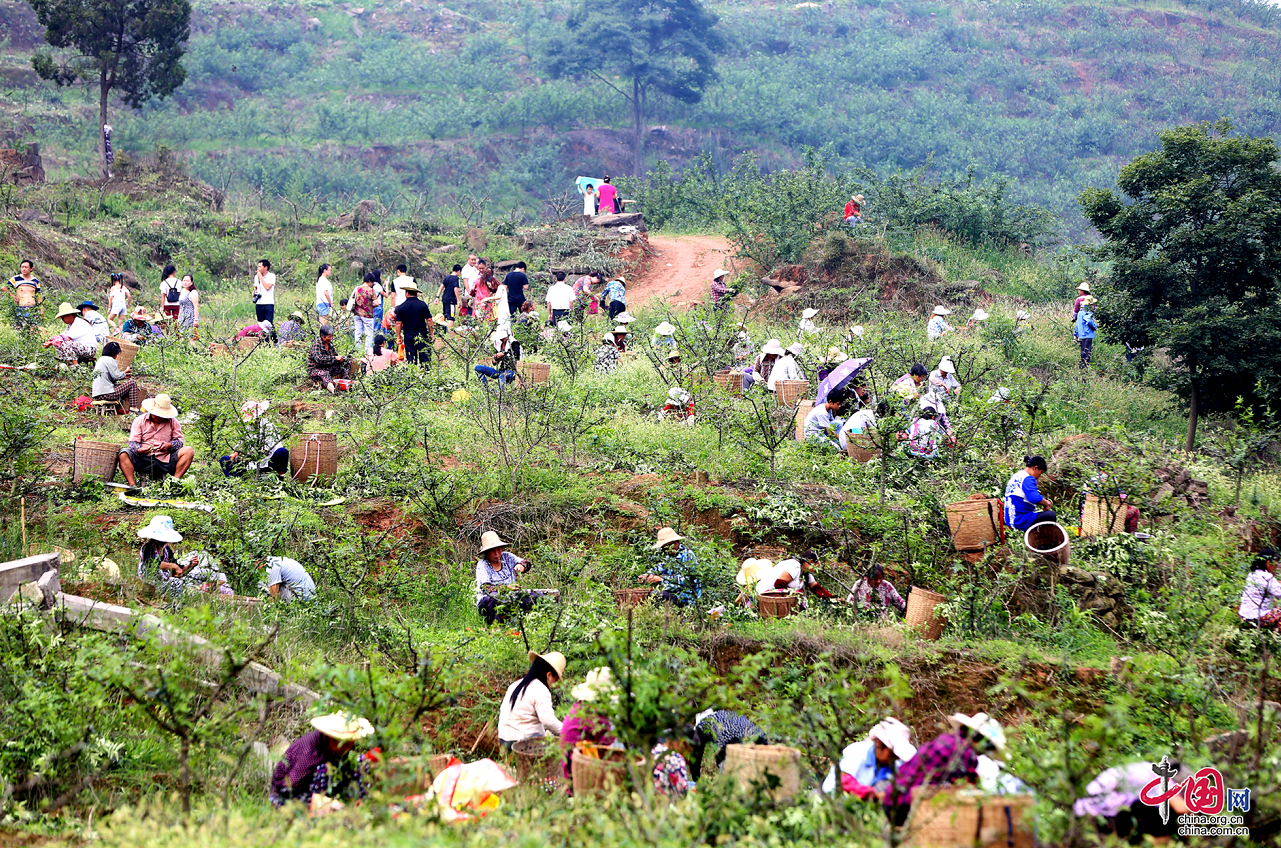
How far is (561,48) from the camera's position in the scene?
135ft

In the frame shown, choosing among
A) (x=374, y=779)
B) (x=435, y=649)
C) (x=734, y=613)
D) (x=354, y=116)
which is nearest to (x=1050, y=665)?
(x=734, y=613)

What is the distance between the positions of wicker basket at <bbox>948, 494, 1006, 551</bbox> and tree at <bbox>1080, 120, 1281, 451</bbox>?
19.6ft

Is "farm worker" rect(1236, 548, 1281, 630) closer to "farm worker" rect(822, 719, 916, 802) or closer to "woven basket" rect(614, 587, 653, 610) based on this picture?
"farm worker" rect(822, 719, 916, 802)

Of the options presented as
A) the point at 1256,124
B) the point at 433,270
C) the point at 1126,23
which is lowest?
the point at 433,270

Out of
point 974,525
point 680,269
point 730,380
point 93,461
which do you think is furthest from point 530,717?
point 680,269

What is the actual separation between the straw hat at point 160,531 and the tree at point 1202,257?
11264 mm

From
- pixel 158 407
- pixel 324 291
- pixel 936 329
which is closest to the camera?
pixel 158 407

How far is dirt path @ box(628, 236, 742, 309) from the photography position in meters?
21.2

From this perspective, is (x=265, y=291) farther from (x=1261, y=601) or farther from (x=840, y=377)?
(x=1261, y=601)

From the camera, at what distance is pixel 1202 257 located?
1330 cm

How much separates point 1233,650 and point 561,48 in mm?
37800

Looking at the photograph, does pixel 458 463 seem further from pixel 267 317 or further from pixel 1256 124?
pixel 1256 124

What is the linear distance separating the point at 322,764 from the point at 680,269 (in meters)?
18.6

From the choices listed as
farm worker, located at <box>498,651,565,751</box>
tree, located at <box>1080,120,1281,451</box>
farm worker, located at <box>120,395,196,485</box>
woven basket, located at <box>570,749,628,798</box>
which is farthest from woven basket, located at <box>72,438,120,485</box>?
tree, located at <box>1080,120,1281,451</box>
